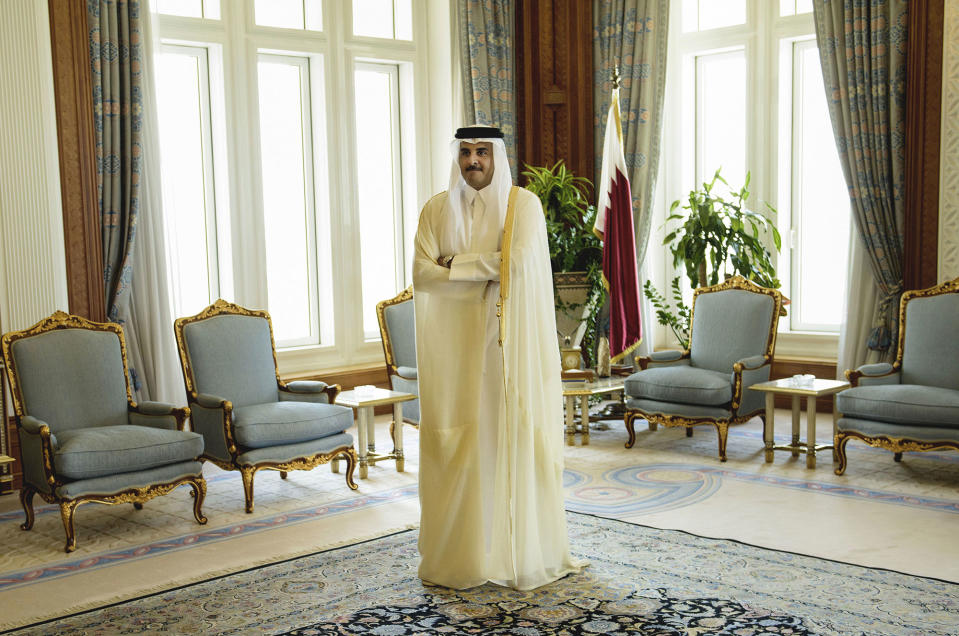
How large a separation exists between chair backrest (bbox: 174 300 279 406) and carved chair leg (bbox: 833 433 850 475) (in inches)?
135

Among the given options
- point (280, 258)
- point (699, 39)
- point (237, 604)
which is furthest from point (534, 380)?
point (699, 39)

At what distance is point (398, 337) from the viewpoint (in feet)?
22.6

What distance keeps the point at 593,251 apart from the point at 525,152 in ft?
4.81

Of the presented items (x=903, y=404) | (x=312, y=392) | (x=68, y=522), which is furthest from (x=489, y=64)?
(x=68, y=522)

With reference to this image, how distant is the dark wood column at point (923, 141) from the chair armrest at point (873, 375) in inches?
45.2

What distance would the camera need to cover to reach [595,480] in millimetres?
5902

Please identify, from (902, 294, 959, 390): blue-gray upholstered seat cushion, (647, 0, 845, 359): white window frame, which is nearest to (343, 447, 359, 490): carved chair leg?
(902, 294, 959, 390): blue-gray upholstered seat cushion

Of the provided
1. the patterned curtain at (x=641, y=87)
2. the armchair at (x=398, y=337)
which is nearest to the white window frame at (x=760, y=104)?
the patterned curtain at (x=641, y=87)

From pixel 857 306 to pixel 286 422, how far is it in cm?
432

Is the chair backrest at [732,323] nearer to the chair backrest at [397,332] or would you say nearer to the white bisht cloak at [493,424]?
the chair backrest at [397,332]

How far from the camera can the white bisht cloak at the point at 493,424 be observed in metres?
3.92

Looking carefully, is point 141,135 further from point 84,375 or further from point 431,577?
point 431,577

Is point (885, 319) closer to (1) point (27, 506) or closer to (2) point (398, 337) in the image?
(2) point (398, 337)

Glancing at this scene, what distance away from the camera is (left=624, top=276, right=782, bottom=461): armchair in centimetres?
636
